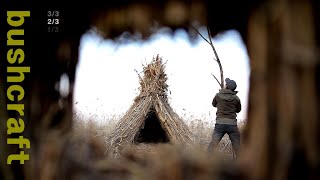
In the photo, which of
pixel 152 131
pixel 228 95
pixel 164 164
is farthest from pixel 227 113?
pixel 152 131

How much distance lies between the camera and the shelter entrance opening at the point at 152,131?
4.06 m

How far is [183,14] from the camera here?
2.29ft

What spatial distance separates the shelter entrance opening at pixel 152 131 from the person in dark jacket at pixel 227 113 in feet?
5.55

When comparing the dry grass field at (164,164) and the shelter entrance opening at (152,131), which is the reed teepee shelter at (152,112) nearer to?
the shelter entrance opening at (152,131)

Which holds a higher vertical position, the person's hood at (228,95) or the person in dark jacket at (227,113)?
the person's hood at (228,95)

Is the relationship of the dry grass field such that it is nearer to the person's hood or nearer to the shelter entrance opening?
the person's hood

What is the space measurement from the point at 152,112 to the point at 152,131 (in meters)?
0.28

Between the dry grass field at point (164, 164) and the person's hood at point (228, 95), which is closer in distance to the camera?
the dry grass field at point (164, 164)

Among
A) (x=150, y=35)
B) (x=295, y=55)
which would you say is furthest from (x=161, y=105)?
(x=295, y=55)

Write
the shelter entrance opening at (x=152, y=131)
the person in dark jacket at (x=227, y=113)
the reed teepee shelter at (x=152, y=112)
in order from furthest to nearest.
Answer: the shelter entrance opening at (x=152, y=131) < the reed teepee shelter at (x=152, y=112) < the person in dark jacket at (x=227, y=113)

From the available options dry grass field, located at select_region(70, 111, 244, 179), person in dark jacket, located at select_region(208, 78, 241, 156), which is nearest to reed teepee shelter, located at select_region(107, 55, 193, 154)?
person in dark jacket, located at select_region(208, 78, 241, 156)

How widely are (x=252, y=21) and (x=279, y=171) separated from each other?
20 cm

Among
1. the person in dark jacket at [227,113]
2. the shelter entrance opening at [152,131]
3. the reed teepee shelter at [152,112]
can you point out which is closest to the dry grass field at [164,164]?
the person in dark jacket at [227,113]

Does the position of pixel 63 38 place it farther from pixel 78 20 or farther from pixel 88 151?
pixel 88 151
